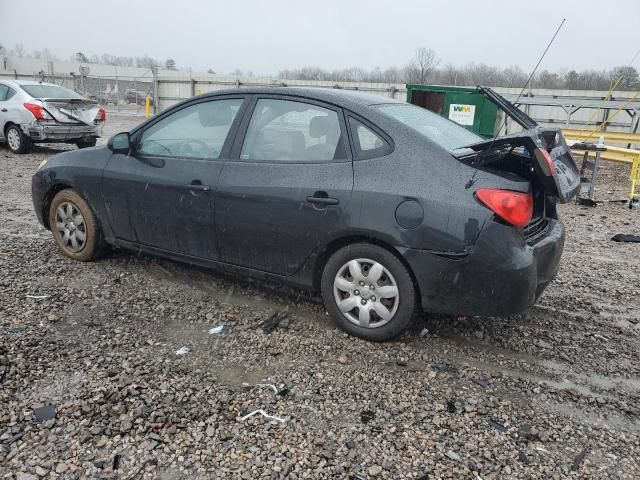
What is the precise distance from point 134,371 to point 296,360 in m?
0.98

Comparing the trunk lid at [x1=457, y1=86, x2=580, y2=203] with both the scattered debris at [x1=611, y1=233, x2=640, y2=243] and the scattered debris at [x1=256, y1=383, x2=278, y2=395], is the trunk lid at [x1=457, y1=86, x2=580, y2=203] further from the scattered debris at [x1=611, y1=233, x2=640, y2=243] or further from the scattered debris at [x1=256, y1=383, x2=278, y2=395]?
the scattered debris at [x1=611, y1=233, x2=640, y2=243]

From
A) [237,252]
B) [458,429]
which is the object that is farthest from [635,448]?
[237,252]

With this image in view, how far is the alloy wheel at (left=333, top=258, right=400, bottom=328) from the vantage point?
345 cm

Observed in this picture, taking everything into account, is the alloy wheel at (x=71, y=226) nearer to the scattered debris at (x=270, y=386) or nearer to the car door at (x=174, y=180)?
the car door at (x=174, y=180)

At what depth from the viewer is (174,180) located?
4.13 meters

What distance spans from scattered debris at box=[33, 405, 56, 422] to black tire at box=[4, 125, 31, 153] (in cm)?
1118

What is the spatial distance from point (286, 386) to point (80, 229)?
282 cm

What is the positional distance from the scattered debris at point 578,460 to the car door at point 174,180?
2.72 metres

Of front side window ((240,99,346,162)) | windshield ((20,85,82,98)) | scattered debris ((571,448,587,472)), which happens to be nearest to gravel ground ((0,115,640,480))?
scattered debris ((571,448,587,472))

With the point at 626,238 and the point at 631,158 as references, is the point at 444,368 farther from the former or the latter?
the point at 631,158

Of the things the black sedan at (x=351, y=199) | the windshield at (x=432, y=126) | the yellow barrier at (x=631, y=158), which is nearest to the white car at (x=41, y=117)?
the black sedan at (x=351, y=199)

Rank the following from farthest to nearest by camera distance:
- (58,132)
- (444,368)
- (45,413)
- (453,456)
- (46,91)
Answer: (46,91) < (58,132) < (444,368) < (45,413) < (453,456)

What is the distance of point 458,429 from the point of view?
9.02 ft

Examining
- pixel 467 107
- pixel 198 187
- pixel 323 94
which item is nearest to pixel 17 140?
pixel 198 187
